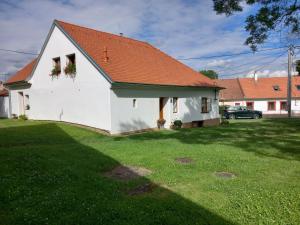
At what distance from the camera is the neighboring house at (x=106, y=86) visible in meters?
16.0

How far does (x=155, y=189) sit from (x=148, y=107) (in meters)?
12.2

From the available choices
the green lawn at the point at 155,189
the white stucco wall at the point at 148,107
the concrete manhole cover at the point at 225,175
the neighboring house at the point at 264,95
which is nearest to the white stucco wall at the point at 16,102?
the white stucco wall at the point at 148,107

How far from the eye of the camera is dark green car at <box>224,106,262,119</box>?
1419 inches

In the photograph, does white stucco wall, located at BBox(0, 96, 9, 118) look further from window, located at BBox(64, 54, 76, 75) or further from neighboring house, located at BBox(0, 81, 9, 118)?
window, located at BBox(64, 54, 76, 75)

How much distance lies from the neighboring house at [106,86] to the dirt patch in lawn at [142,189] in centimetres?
921

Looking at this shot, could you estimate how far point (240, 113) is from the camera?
1437 inches

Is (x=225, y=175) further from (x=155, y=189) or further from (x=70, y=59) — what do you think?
(x=70, y=59)

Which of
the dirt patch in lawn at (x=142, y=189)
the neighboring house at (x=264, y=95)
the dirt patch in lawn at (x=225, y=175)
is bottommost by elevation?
the dirt patch in lawn at (x=142, y=189)

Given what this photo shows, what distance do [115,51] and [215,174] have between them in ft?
45.8

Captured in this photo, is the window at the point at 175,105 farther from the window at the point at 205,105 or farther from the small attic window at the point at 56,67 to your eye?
the small attic window at the point at 56,67

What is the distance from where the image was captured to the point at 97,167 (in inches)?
323

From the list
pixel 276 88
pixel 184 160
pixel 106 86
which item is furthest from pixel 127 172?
pixel 276 88

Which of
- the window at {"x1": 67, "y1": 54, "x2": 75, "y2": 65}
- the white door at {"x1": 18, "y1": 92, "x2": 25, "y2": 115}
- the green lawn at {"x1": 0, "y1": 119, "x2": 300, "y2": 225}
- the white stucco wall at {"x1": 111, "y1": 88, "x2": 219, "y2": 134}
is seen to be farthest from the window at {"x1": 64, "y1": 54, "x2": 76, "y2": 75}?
the green lawn at {"x1": 0, "y1": 119, "x2": 300, "y2": 225}

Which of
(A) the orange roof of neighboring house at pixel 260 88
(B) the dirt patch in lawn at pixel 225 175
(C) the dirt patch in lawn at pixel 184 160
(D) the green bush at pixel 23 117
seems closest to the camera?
(B) the dirt patch in lawn at pixel 225 175
